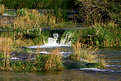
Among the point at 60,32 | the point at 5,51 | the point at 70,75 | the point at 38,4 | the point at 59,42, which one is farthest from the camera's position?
the point at 38,4

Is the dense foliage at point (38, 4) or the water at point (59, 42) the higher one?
the dense foliage at point (38, 4)

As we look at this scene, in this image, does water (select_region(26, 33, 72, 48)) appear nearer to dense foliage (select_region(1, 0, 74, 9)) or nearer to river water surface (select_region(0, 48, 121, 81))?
river water surface (select_region(0, 48, 121, 81))

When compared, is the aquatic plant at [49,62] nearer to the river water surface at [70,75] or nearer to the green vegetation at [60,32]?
the green vegetation at [60,32]

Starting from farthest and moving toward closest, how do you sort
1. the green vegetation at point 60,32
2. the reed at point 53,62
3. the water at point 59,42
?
the water at point 59,42 < the green vegetation at point 60,32 < the reed at point 53,62

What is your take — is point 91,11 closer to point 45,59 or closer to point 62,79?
point 45,59

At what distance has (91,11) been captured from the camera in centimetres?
2491

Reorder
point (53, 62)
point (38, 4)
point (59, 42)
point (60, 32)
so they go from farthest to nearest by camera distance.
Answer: point (38, 4)
point (60, 32)
point (59, 42)
point (53, 62)

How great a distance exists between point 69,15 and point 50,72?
15.4 m

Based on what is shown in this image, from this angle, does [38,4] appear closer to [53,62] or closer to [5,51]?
[5,51]

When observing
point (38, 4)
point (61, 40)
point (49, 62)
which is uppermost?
point (38, 4)

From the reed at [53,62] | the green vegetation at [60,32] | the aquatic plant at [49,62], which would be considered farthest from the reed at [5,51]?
the reed at [53,62]

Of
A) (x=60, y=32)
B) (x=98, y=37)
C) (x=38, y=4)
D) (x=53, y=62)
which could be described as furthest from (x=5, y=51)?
(x=38, y=4)

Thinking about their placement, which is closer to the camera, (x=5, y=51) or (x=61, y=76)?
(x=61, y=76)

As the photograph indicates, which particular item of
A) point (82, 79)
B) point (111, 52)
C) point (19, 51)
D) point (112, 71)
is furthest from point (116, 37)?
point (82, 79)
